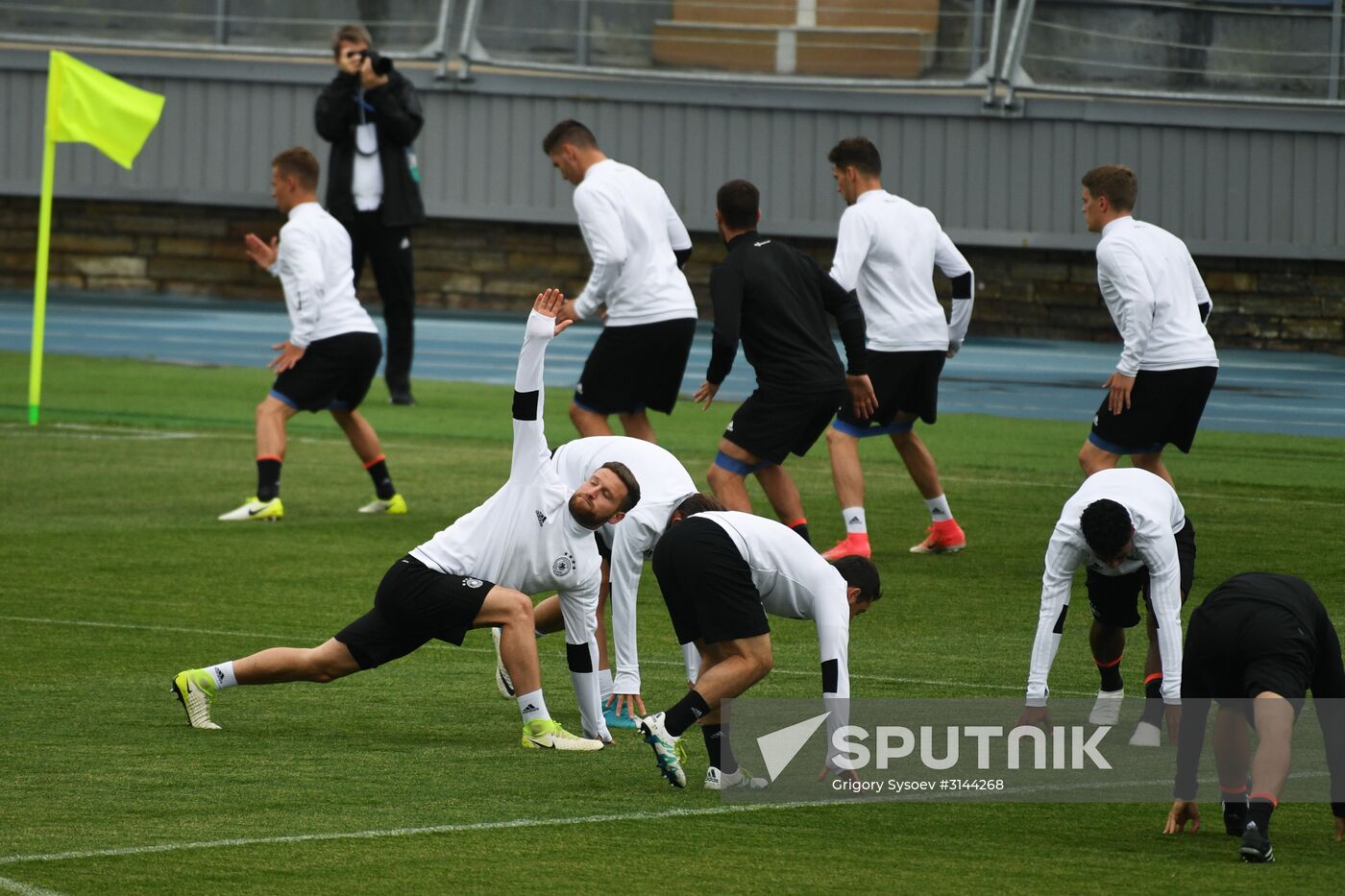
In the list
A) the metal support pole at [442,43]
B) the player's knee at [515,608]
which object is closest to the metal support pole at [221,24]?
the metal support pole at [442,43]

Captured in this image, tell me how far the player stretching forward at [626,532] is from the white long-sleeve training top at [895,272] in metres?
4.09

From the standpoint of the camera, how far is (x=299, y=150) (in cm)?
1355

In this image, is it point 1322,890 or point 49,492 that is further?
point 49,492

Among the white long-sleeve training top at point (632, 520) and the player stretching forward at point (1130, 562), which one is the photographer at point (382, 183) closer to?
the white long-sleeve training top at point (632, 520)

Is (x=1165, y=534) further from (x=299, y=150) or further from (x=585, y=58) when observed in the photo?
(x=585, y=58)

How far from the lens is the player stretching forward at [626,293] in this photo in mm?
12633

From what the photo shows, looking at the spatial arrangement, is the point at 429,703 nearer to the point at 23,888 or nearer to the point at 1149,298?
the point at 23,888

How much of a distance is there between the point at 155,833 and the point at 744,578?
6.64ft

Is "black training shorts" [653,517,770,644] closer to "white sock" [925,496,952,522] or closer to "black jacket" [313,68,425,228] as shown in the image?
"white sock" [925,496,952,522]

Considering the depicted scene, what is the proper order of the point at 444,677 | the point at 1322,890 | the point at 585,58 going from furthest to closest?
the point at 585,58
the point at 444,677
the point at 1322,890

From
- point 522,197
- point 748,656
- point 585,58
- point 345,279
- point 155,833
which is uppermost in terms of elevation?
point 585,58

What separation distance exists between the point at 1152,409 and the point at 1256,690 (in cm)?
494

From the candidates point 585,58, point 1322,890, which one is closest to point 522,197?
point 585,58

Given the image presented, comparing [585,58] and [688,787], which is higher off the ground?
[585,58]
